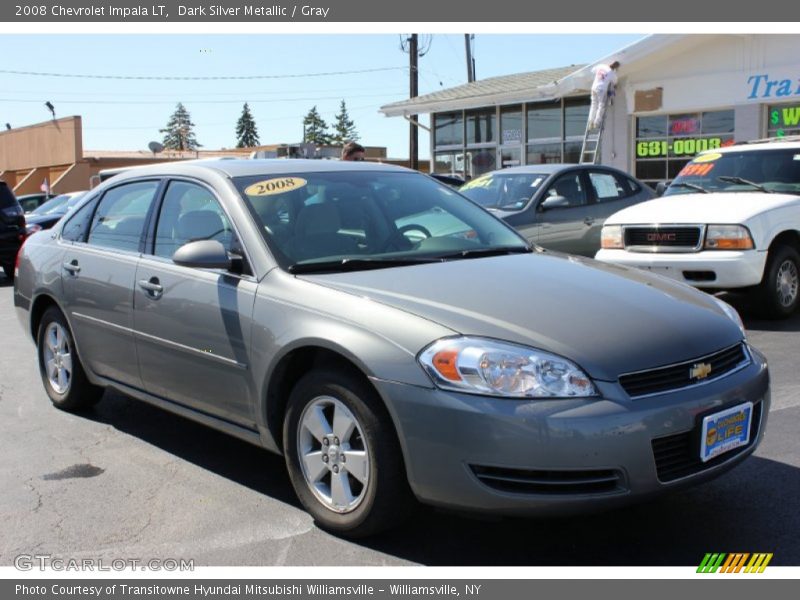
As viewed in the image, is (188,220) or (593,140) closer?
(188,220)

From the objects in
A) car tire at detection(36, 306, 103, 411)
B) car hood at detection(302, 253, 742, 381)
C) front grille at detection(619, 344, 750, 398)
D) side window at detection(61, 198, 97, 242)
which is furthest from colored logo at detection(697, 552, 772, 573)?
side window at detection(61, 198, 97, 242)

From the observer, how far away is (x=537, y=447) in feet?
10.5

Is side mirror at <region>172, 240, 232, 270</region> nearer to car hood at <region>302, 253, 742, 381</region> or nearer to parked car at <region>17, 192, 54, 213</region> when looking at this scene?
car hood at <region>302, 253, 742, 381</region>

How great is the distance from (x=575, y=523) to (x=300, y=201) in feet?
6.71

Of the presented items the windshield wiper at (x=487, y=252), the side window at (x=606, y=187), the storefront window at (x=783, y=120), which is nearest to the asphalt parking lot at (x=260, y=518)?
the windshield wiper at (x=487, y=252)

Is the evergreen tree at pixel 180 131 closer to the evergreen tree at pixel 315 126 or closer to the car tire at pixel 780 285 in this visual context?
Result: the evergreen tree at pixel 315 126

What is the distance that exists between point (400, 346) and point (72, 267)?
2.92m

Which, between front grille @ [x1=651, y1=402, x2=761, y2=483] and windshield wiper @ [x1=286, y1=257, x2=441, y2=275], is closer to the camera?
front grille @ [x1=651, y1=402, x2=761, y2=483]

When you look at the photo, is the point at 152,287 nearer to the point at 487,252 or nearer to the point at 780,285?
the point at 487,252

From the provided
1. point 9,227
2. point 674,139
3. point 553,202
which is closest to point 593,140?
point 674,139

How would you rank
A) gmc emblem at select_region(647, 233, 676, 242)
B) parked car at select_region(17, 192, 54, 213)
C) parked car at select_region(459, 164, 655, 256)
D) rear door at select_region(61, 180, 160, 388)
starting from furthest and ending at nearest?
parked car at select_region(17, 192, 54, 213) → parked car at select_region(459, 164, 655, 256) → gmc emblem at select_region(647, 233, 676, 242) → rear door at select_region(61, 180, 160, 388)

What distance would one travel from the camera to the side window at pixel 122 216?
5.16 meters

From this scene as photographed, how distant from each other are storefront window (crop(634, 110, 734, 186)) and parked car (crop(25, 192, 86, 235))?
39.1ft

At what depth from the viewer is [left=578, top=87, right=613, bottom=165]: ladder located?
1924 cm
